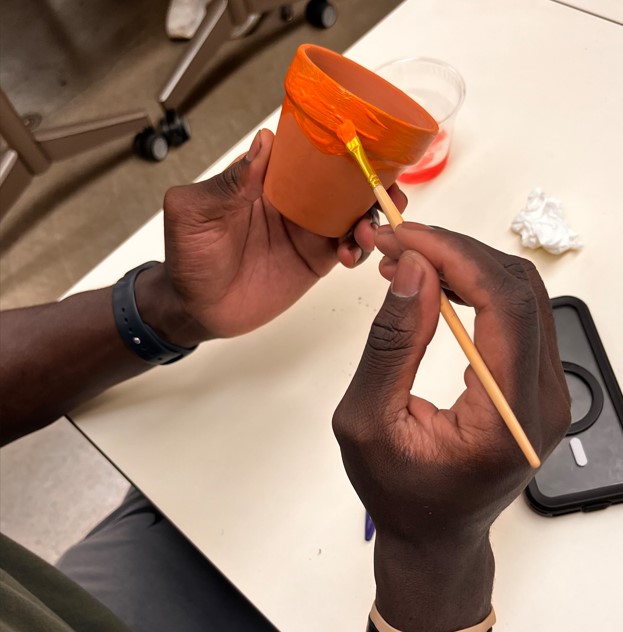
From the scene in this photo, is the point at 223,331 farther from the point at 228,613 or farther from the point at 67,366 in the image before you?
the point at 228,613

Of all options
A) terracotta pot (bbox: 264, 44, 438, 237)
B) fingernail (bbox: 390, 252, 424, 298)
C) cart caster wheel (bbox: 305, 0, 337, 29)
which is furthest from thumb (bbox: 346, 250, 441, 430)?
cart caster wheel (bbox: 305, 0, 337, 29)

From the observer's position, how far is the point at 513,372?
441 millimetres

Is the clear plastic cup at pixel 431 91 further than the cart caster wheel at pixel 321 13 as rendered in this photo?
No

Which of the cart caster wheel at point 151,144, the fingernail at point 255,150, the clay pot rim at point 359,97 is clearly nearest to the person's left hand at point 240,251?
the fingernail at point 255,150

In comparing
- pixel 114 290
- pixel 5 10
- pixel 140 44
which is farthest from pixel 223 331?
pixel 5 10

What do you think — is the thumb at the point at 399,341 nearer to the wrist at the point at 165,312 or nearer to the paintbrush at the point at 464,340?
the paintbrush at the point at 464,340

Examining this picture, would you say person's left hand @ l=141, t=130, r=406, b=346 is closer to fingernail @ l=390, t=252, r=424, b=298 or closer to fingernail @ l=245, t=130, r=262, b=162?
fingernail @ l=245, t=130, r=262, b=162

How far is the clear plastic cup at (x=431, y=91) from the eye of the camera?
0.78 metres

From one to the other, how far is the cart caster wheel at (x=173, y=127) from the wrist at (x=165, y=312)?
1.13 m

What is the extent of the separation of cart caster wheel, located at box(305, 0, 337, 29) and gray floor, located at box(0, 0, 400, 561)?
3cm

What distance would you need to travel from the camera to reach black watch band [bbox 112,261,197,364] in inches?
28.2

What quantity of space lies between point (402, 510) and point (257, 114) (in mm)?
1540

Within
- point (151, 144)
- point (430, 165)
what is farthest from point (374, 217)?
point (151, 144)

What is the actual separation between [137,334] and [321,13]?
151 cm
